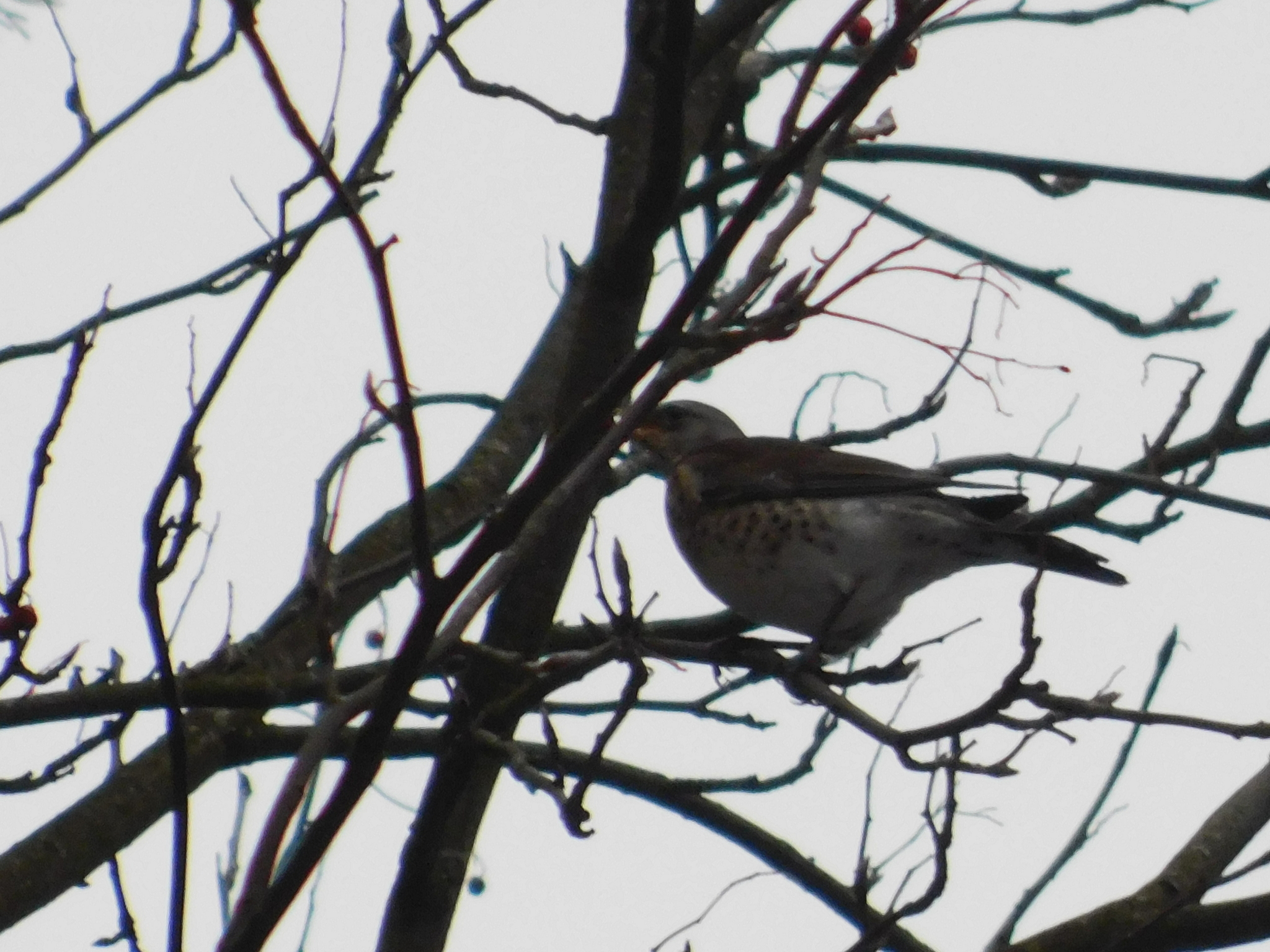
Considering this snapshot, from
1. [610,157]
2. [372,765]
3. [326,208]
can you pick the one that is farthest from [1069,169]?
[372,765]

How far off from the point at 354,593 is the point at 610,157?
138cm

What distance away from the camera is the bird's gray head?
625 centimetres

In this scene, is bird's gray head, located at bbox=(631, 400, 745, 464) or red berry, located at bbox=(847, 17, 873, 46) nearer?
red berry, located at bbox=(847, 17, 873, 46)

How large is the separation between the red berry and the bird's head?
2285 millimetres

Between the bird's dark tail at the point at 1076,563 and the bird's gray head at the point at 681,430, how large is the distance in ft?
6.41

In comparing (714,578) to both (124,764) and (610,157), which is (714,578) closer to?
(610,157)

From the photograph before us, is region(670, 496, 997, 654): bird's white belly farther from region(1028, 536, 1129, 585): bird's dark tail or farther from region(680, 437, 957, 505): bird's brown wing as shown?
region(1028, 536, 1129, 585): bird's dark tail

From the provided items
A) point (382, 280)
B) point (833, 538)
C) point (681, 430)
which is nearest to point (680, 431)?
point (681, 430)

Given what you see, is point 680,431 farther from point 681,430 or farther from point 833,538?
point 833,538

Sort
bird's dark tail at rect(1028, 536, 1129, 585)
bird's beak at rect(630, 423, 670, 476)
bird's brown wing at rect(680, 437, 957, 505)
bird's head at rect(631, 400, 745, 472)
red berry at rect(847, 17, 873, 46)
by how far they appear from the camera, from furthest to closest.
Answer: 1. bird's head at rect(631, 400, 745, 472)
2. bird's beak at rect(630, 423, 670, 476)
3. bird's brown wing at rect(680, 437, 957, 505)
4. bird's dark tail at rect(1028, 536, 1129, 585)
5. red berry at rect(847, 17, 873, 46)

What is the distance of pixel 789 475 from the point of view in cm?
524

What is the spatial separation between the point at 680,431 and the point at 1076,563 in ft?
8.04

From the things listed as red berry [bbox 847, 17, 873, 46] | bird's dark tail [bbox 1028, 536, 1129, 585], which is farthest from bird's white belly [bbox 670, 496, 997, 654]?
red berry [bbox 847, 17, 873, 46]

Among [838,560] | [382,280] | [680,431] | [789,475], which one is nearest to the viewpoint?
[382,280]
